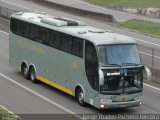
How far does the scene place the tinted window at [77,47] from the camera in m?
23.0

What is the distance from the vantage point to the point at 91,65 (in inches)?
870

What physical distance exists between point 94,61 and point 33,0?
131 ft

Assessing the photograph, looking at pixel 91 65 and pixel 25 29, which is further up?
pixel 25 29

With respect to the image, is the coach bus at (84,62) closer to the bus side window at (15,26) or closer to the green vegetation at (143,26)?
the bus side window at (15,26)

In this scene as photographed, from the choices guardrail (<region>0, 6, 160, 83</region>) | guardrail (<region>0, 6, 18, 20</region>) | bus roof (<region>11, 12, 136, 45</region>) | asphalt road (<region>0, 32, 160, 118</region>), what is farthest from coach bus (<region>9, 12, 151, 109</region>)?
guardrail (<region>0, 6, 18, 20</region>)

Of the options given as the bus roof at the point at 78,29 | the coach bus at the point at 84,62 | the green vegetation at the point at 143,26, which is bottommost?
the green vegetation at the point at 143,26

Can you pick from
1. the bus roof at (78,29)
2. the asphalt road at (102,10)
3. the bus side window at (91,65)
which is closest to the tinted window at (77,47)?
the bus roof at (78,29)

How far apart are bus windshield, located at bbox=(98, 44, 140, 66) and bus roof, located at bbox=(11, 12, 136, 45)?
21 cm

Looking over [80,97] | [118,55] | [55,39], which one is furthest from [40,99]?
[118,55]

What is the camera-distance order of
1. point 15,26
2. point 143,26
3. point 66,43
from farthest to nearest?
point 143,26, point 15,26, point 66,43

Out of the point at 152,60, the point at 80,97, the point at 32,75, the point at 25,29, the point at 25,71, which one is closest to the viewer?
the point at 80,97

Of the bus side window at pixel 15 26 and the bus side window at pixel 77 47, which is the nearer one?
the bus side window at pixel 77 47

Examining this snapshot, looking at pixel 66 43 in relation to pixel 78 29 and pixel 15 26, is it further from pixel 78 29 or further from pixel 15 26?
pixel 15 26

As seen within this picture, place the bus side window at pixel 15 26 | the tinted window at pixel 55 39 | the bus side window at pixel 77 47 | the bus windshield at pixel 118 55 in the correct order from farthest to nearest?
1. the bus side window at pixel 15 26
2. the tinted window at pixel 55 39
3. the bus side window at pixel 77 47
4. the bus windshield at pixel 118 55
